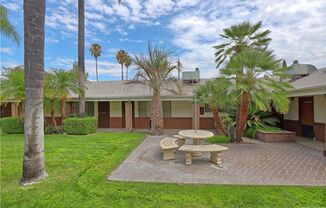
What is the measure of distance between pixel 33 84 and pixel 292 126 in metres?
15.0

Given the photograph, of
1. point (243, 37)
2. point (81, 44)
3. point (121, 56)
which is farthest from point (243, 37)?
point (121, 56)

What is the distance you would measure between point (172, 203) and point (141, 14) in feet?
37.2

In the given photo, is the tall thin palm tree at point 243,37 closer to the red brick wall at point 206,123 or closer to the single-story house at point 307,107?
the single-story house at point 307,107

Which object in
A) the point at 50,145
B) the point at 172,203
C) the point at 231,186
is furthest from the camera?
the point at 50,145

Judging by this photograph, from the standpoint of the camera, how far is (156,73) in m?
14.8

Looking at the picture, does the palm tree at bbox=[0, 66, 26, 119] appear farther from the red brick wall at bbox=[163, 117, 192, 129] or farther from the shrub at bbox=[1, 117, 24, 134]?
the red brick wall at bbox=[163, 117, 192, 129]

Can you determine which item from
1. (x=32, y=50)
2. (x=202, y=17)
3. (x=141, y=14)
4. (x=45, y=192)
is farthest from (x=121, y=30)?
(x=45, y=192)

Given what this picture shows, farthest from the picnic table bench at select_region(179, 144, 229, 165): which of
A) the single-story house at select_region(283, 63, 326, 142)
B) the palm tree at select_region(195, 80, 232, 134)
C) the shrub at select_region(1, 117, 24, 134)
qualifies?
the shrub at select_region(1, 117, 24, 134)

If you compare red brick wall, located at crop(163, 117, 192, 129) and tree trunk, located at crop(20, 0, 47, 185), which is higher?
tree trunk, located at crop(20, 0, 47, 185)

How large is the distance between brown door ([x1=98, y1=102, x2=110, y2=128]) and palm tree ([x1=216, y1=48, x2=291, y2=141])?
11.7 metres

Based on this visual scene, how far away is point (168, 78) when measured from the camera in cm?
1512

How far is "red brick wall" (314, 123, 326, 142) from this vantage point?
12.0 metres

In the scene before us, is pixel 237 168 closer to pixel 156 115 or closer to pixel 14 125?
pixel 156 115

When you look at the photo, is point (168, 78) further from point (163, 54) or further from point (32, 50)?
point (32, 50)
